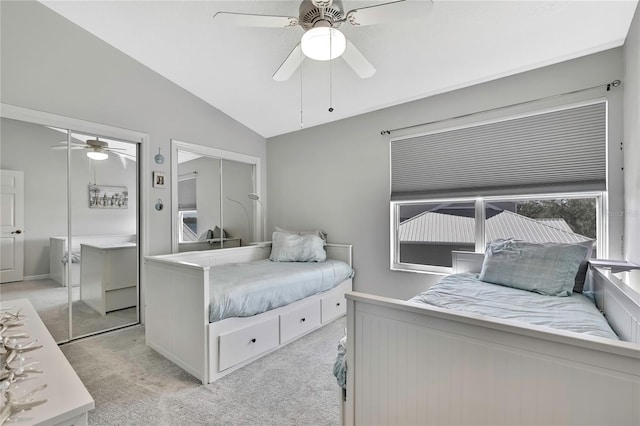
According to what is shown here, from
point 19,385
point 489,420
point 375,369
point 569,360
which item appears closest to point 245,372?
point 375,369

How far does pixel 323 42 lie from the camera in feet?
5.15

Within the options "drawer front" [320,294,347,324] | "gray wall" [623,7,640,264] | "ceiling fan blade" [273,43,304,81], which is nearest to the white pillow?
"drawer front" [320,294,347,324]

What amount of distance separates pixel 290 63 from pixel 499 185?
2106 mm

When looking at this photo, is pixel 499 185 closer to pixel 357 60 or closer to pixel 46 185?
pixel 357 60

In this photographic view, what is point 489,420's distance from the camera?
35.8 inches

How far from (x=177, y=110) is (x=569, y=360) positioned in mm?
3813

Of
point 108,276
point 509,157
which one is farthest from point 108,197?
point 509,157

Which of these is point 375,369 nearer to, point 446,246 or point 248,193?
point 446,246

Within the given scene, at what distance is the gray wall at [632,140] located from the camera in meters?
1.71

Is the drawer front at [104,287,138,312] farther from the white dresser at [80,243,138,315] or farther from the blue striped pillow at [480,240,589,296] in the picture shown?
the blue striped pillow at [480,240,589,296]

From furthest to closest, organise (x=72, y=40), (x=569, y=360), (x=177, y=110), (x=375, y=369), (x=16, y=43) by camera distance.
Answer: (x=177, y=110), (x=72, y=40), (x=16, y=43), (x=375, y=369), (x=569, y=360)

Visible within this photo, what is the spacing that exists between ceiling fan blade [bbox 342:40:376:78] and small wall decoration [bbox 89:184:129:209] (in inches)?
104

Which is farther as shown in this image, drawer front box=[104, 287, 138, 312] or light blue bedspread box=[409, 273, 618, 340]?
drawer front box=[104, 287, 138, 312]

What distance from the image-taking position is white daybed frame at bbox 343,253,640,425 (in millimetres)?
755
